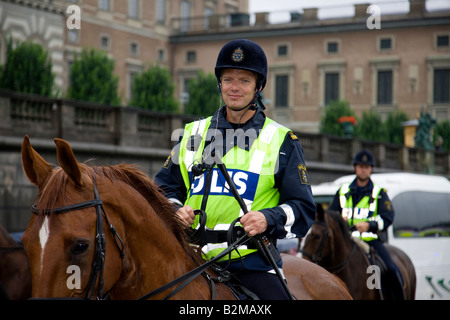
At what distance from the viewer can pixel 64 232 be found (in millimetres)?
2855

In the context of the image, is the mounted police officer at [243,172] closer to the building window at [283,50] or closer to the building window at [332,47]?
the building window at [332,47]

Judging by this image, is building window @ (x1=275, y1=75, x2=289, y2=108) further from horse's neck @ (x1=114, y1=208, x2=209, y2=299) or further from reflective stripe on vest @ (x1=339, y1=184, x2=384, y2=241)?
horse's neck @ (x1=114, y1=208, x2=209, y2=299)

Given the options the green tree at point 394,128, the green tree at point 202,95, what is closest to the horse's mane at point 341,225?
the green tree at point 202,95

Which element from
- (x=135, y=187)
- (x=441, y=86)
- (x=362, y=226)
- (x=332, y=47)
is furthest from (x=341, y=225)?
(x=332, y=47)

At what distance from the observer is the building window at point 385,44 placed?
179 feet

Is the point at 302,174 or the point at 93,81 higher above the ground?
the point at 93,81

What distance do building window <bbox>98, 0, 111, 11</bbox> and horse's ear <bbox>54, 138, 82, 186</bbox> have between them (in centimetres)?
5218

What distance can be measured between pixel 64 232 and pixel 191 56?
58.1 metres

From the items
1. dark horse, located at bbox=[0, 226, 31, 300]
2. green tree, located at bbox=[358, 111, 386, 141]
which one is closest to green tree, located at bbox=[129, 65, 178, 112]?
green tree, located at bbox=[358, 111, 386, 141]

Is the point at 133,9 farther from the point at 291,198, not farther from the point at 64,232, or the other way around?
the point at 64,232

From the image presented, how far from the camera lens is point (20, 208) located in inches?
787

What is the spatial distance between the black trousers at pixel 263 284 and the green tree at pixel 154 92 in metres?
39.6

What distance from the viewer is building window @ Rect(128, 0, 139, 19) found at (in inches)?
2211
